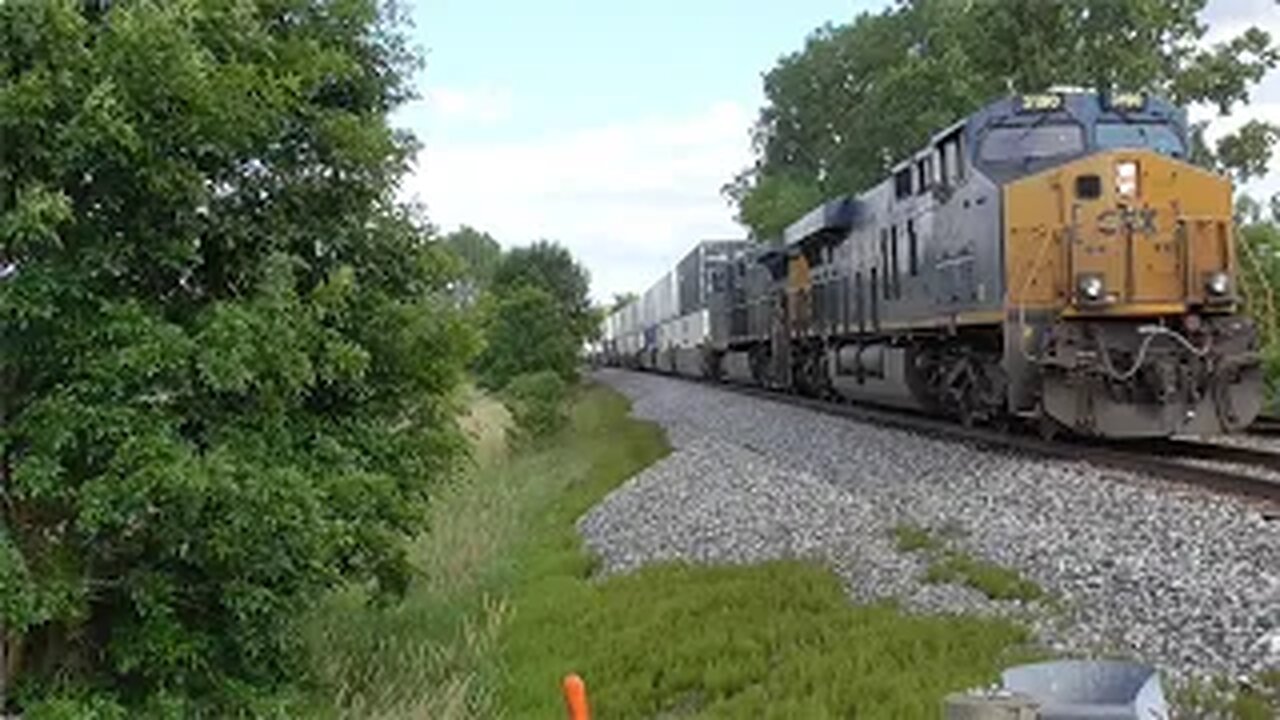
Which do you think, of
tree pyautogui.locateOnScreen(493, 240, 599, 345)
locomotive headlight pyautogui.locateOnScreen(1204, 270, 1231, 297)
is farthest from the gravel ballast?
tree pyautogui.locateOnScreen(493, 240, 599, 345)

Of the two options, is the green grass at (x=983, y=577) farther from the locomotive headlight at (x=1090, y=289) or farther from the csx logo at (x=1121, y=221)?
the csx logo at (x=1121, y=221)

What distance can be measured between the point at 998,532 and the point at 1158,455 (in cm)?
546

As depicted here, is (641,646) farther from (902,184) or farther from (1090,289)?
(902,184)

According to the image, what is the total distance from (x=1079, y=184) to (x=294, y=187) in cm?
944

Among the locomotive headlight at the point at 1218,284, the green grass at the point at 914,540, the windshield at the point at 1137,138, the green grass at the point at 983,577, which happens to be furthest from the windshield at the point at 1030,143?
the green grass at the point at 983,577

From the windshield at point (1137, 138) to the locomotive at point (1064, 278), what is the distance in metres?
0.02

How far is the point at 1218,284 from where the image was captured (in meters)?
14.7

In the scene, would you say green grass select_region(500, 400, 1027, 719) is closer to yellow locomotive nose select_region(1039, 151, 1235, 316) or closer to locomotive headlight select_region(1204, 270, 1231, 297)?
yellow locomotive nose select_region(1039, 151, 1235, 316)

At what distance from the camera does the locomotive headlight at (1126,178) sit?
1486 centimetres

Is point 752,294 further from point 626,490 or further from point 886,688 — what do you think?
point 886,688

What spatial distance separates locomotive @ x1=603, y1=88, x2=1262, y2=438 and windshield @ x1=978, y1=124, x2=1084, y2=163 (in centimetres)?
2

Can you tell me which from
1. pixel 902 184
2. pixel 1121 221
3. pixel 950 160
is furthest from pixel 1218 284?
pixel 902 184

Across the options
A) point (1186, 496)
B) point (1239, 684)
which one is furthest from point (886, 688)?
point (1186, 496)

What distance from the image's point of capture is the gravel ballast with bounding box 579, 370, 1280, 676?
7270mm
